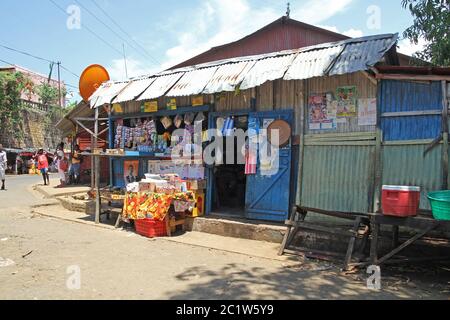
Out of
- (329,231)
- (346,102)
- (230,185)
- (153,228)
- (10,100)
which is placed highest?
(10,100)

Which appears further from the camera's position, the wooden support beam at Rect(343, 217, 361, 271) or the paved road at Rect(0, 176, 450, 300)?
the wooden support beam at Rect(343, 217, 361, 271)

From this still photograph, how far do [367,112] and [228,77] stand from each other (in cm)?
283

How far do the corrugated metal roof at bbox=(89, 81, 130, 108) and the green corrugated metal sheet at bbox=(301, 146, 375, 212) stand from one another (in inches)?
218

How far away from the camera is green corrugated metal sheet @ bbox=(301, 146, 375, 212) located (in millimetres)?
6496

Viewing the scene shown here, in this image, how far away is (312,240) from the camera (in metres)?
6.86

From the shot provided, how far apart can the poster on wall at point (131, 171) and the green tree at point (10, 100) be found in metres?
19.6

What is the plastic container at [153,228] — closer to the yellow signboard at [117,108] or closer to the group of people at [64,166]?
the yellow signboard at [117,108]

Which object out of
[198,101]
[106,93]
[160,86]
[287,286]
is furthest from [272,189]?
[106,93]

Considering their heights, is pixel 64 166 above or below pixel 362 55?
below

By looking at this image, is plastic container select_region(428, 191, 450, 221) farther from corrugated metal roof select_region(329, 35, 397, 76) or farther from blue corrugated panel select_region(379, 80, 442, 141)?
corrugated metal roof select_region(329, 35, 397, 76)

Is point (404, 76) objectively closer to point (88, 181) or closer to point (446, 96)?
point (446, 96)

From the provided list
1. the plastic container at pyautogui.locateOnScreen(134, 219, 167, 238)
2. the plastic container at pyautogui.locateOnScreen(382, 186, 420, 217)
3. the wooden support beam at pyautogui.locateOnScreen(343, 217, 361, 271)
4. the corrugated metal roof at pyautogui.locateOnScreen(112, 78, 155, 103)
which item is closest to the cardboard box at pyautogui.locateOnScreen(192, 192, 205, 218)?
the plastic container at pyautogui.locateOnScreen(134, 219, 167, 238)

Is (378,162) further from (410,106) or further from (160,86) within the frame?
(160,86)

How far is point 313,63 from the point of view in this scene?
6633mm
